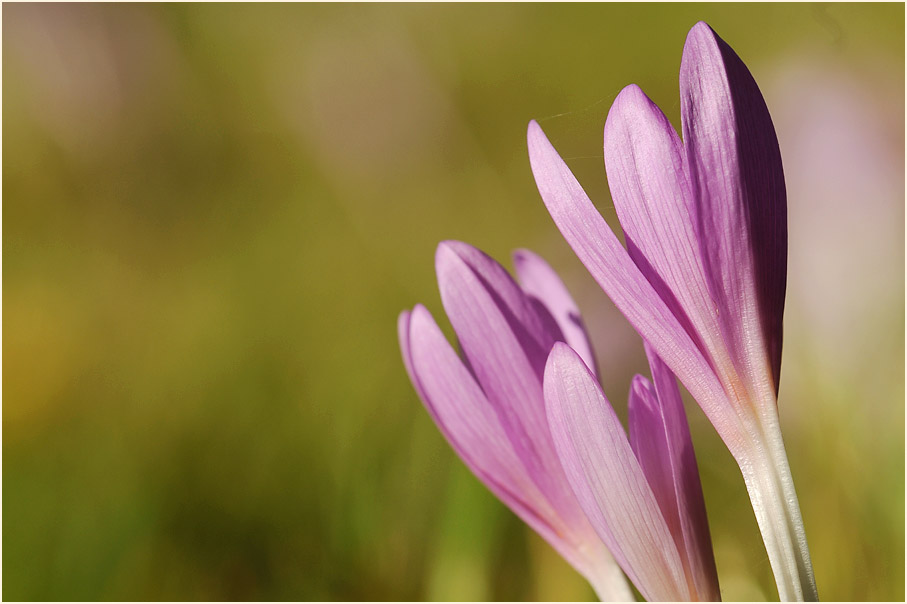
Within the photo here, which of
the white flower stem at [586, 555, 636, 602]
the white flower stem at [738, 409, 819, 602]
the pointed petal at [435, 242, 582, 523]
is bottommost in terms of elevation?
the white flower stem at [586, 555, 636, 602]

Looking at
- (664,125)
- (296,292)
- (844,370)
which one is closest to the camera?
(664,125)

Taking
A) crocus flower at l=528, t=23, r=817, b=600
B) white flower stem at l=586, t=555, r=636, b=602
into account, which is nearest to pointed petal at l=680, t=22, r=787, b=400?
crocus flower at l=528, t=23, r=817, b=600

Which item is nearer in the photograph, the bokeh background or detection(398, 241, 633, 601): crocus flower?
detection(398, 241, 633, 601): crocus flower

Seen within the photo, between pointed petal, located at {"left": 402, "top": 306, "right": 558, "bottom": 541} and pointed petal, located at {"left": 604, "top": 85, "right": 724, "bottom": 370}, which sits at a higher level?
pointed petal, located at {"left": 604, "top": 85, "right": 724, "bottom": 370}

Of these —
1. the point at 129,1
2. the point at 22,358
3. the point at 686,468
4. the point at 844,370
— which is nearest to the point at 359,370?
the point at 22,358

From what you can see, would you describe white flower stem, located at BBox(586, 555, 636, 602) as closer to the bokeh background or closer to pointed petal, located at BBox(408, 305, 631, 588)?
pointed petal, located at BBox(408, 305, 631, 588)

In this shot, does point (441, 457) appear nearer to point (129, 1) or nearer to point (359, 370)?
point (359, 370)
